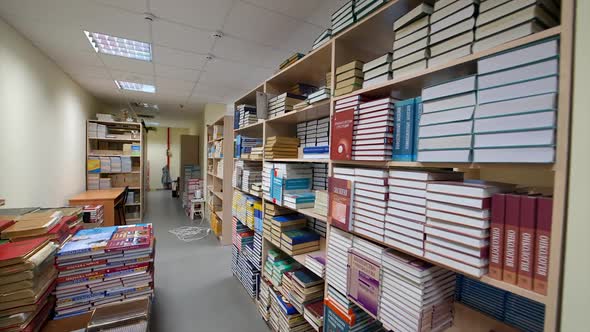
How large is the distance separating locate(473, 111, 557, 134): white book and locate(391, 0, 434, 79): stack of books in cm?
37

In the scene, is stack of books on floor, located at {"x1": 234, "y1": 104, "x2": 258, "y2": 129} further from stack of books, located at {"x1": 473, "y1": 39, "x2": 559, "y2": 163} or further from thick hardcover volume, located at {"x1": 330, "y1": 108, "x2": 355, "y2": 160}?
stack of books, located at {"x1": 473, "y1": 39, "x2": 559, "y2": 163}

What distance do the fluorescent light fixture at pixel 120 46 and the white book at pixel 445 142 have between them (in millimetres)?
3171

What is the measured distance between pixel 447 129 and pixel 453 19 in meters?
0.44

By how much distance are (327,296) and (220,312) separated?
1443 mm

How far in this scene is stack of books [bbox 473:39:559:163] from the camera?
68cm

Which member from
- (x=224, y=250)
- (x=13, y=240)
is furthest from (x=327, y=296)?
(x=224, y=250)

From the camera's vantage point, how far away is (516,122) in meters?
0.73

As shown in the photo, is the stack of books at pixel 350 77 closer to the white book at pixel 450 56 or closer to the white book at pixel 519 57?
the white book at pixel 450 56

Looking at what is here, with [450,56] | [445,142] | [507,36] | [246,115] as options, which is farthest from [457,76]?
[246,115]

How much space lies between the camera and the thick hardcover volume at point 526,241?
2.39ft

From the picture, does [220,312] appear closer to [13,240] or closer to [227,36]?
[13,240]

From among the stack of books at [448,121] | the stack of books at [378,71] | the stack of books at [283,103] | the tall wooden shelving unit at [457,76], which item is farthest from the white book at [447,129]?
the stack of books at [283,103]

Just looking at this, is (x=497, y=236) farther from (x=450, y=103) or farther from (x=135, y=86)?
(x=135, y=86)

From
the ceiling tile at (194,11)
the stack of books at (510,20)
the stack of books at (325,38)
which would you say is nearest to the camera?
the stack of books at (510,20)
